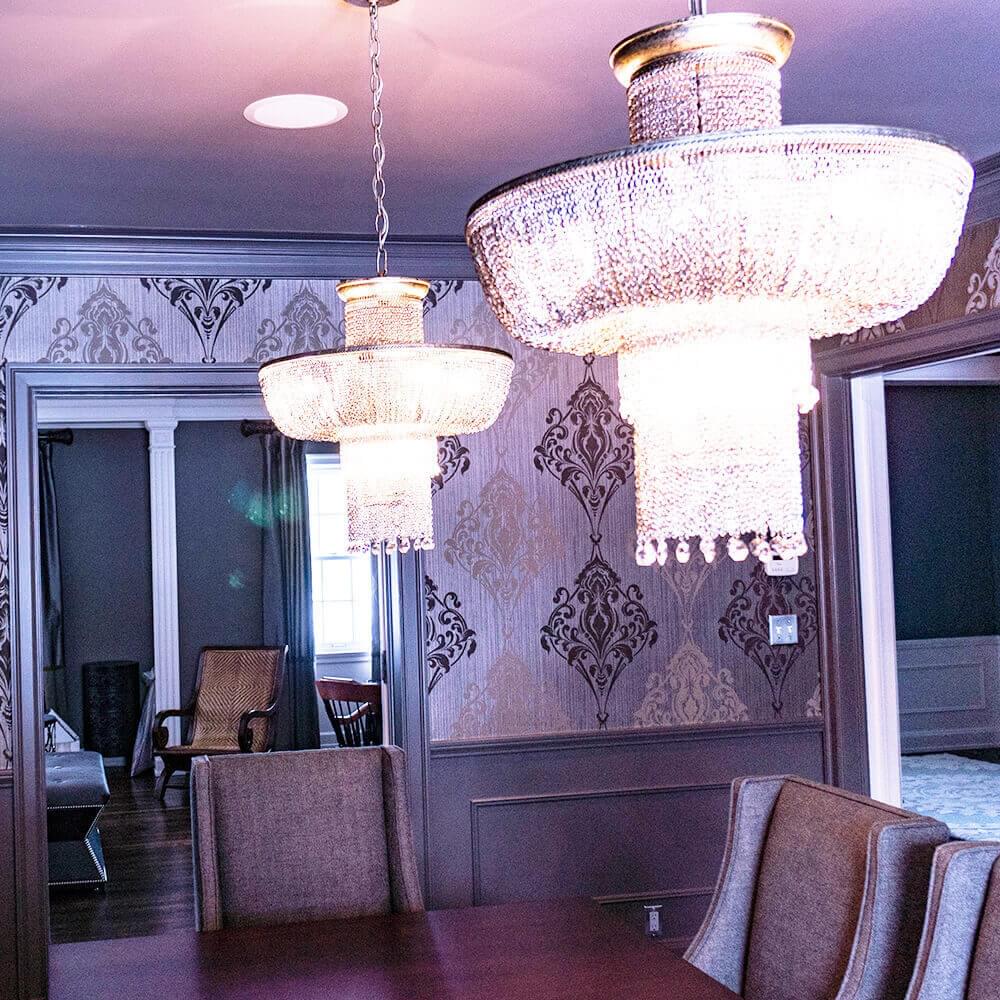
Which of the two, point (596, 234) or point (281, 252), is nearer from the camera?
point (596, 234)

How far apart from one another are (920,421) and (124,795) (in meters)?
5.52

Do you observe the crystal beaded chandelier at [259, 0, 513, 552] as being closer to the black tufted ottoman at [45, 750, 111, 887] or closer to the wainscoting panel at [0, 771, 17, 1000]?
the wainscoting panel at [0, 771, 17, 1000]

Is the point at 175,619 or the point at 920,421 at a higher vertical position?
the point at 920,421

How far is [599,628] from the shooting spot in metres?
4.40

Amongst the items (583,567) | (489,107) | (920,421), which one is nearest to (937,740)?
(920,421)

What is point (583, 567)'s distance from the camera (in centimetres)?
440

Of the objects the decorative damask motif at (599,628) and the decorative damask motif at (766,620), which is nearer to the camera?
the decorative damask motif at (599,628)

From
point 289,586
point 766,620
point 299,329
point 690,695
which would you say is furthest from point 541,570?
point 289,586

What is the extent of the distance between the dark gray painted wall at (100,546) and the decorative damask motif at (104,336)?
500cm

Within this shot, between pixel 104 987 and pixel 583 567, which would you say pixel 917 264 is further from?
pixel 583 567

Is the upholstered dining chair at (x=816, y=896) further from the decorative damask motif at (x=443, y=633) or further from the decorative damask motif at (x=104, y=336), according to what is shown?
the decorative damask motif at (x=104, y=336)

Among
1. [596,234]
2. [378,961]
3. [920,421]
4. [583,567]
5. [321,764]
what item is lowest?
[378,961]

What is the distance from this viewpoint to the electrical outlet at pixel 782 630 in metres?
4.52

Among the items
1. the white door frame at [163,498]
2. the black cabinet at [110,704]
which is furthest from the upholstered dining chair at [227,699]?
the black cabinet at [110,704]
